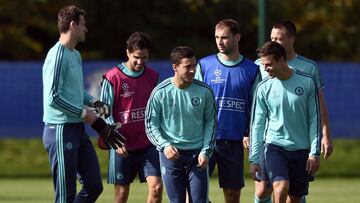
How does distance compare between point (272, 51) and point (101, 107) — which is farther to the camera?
point (101, 107)

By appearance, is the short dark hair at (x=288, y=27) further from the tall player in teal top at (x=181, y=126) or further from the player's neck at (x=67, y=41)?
the player's neck at (x=67, y=41)

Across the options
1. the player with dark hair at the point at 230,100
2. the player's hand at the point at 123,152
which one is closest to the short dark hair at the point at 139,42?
the player with dark hair at the point at 230,100

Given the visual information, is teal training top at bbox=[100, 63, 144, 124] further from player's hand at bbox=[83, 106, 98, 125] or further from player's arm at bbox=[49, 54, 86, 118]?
player's arm at bbox=[49, 54, 86, 118]

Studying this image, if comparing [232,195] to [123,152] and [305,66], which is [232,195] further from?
[305,66]

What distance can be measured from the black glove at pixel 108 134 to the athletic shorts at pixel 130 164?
1.36m

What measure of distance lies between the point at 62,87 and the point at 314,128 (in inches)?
107

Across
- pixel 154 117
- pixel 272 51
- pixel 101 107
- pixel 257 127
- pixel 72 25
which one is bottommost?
pixel 257 127

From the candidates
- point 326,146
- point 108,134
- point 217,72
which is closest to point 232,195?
point 326,146

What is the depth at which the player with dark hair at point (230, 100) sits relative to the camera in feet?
48.6

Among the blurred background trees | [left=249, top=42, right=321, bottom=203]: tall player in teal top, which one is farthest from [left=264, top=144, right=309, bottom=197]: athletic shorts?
the blurred background trees

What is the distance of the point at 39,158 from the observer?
30469mm

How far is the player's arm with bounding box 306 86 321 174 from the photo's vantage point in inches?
546

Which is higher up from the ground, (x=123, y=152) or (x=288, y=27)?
(x=288, y=27)

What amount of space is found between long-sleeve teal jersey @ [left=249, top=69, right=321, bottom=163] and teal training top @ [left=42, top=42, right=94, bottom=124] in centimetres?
192
